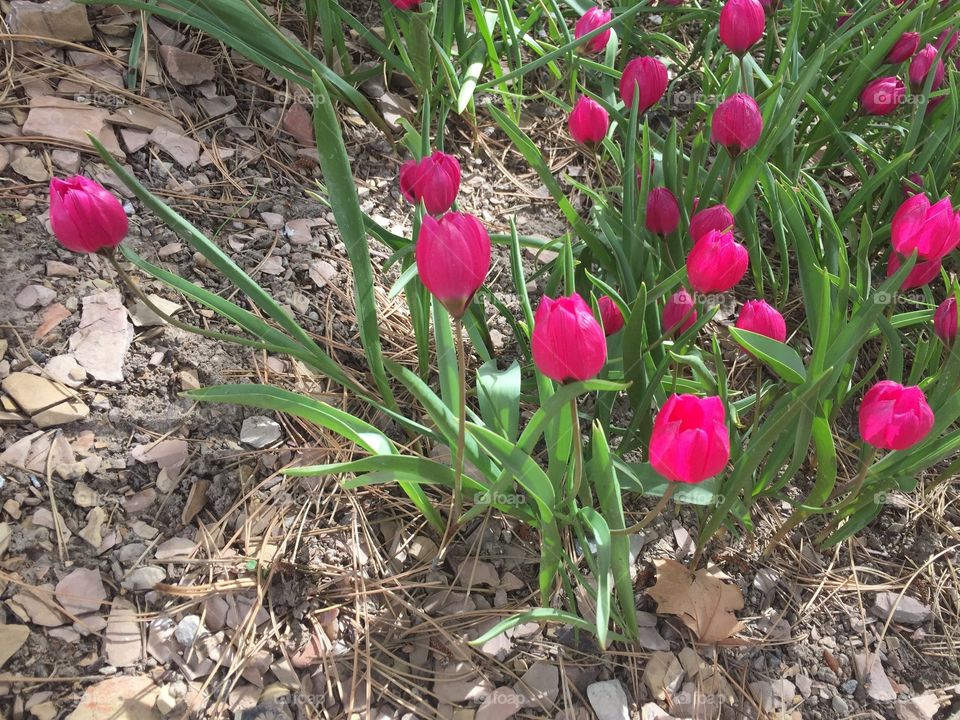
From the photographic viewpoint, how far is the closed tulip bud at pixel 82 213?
0.97m

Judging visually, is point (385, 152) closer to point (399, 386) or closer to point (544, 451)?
point (399, 386)

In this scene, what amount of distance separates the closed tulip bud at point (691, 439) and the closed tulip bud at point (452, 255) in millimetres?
258

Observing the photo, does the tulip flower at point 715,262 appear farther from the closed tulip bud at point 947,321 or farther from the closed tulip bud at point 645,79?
the closed tulip bud at point 645,79

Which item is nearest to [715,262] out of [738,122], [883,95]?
[738,122]

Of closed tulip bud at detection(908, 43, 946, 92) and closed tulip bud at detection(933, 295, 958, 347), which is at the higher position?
closed tulip bud at detection(908, 43, 946, 92)

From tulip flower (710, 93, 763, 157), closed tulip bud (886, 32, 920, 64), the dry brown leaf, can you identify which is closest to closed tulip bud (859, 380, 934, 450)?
the dry brown leaf

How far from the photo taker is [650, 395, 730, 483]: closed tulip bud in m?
0.80

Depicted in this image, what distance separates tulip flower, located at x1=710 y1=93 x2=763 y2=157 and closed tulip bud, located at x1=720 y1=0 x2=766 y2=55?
29 centimetres

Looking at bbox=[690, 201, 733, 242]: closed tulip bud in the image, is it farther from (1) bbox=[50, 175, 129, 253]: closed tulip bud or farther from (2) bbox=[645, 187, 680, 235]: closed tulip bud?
(1) bbox=[50, 175, 129, 253]: closed tulip bud

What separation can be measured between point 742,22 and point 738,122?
346 mm

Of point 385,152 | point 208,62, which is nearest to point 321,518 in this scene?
point 385,152

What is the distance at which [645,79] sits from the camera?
1.48 m

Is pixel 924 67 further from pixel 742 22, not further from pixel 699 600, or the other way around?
pixel 699 600

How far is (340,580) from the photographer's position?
1188 mm
